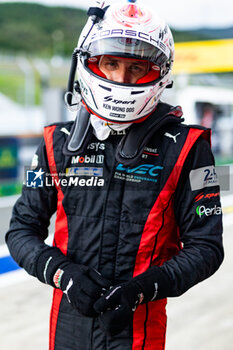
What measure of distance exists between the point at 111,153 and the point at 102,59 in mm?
323

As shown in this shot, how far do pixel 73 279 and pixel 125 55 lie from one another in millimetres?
721

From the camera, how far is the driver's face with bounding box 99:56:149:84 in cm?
→ 159

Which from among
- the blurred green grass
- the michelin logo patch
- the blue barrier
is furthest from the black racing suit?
the blurred green grass

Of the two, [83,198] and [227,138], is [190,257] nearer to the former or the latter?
[83,198]

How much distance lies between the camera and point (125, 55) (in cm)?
155

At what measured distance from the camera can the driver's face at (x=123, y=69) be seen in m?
1.59

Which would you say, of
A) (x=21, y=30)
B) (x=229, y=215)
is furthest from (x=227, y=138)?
(x=21, y=30)

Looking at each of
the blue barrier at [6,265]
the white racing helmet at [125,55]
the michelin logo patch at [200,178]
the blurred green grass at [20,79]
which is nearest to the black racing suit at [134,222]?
the michelin logo patch at [200,178]

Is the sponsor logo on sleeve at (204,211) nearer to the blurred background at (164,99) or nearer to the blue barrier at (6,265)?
Result: the blurred background at (164,99)

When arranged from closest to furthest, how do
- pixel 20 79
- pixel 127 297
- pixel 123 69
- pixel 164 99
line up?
pixel 127 297
pixel 123 69
pixel 164 99
pixel 20 79

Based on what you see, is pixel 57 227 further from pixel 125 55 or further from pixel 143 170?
pixel 125 55

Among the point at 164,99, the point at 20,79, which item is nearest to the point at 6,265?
the point at 164,99

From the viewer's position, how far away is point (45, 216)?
5.43ft

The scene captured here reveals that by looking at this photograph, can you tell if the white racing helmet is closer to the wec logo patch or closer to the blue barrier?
the wec logo patch
